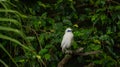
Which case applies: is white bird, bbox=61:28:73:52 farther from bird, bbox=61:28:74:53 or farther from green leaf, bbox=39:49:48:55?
green leaf, bbox=39:49:48:55

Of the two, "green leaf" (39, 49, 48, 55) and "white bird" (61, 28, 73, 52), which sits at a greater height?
"white bird" (61, 28, 73, 52)

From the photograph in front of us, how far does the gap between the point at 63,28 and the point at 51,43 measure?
0.83 ft

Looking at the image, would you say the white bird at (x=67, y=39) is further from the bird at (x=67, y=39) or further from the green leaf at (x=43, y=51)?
the green leaf at (x=43, y=51)

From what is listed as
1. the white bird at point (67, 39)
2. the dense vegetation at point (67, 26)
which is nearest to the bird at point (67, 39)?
the white bird at point (67, 39)

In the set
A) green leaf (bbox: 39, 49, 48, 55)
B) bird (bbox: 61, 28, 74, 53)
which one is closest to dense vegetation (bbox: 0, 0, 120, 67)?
green leaf (bbox: 39, 49, 48, 55)

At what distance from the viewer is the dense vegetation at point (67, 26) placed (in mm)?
3350

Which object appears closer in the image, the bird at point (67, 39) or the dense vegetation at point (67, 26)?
the bird at point (67, 39)

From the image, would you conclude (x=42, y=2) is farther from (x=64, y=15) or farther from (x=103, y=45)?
(x=103, y=45)

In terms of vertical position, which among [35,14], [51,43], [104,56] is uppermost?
[35,14]

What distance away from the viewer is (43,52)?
3279 mm

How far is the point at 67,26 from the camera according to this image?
11.9ft

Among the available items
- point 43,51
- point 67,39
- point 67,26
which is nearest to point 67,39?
point 67,39

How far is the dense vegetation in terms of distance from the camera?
3350 mm

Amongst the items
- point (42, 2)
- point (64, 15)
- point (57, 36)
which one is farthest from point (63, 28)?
point (42, 2)
